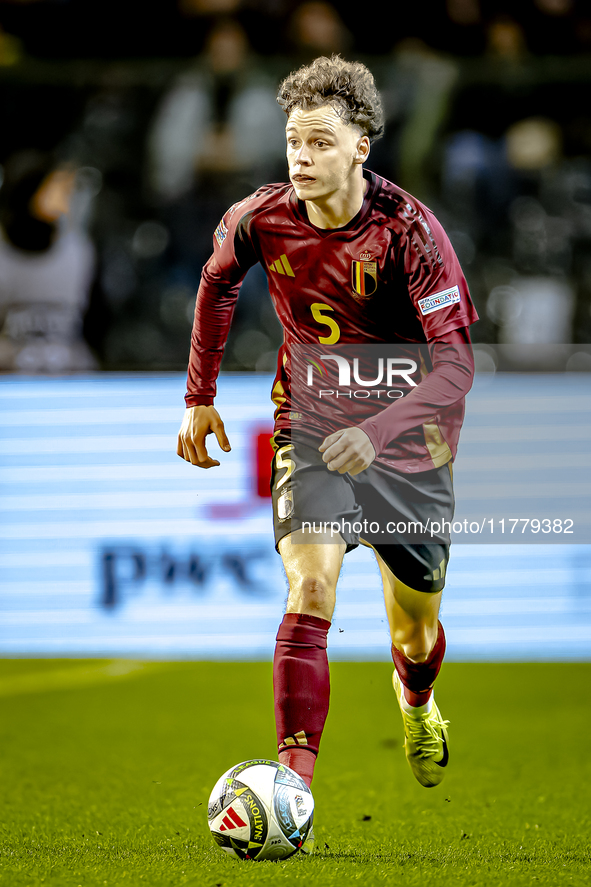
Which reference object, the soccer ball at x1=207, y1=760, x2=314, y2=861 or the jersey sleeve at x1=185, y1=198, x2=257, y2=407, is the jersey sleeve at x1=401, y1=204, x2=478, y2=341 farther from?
the soccer ball at x1=207, y1=760, x2=314, y2=861

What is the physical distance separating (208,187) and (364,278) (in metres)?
2.87

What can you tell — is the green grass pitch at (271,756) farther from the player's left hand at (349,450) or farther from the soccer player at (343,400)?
the player's left hand at (349,450)

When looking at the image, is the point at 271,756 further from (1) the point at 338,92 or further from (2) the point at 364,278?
(1) the point at 338,92

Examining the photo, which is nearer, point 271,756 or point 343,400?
point 343,400

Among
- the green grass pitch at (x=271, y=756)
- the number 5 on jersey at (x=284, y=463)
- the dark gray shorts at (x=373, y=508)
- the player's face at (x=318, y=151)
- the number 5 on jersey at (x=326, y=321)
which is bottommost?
the green grass pitch at (x=271, y=756)

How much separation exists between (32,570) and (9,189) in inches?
84.3

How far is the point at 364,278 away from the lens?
10.5 feet

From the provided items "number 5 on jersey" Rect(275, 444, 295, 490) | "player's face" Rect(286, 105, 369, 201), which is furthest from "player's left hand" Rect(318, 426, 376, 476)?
"player's face" Rect(286, 105, 369, 201)

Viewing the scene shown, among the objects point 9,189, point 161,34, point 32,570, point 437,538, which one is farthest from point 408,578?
point 161,34

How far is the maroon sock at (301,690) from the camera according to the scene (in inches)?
113

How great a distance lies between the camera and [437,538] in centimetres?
346

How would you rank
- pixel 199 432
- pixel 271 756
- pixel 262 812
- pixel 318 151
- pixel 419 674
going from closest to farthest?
pixel 262 812 → pixel 318 151 → pixel 199 432 → pixel 419 674 → pixel 271 756

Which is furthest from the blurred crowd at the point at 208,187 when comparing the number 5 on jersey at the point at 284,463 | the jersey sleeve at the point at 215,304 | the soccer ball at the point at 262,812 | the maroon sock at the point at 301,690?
the soccer ball at the point at 262,812

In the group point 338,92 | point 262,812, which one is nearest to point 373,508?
point 262,812
